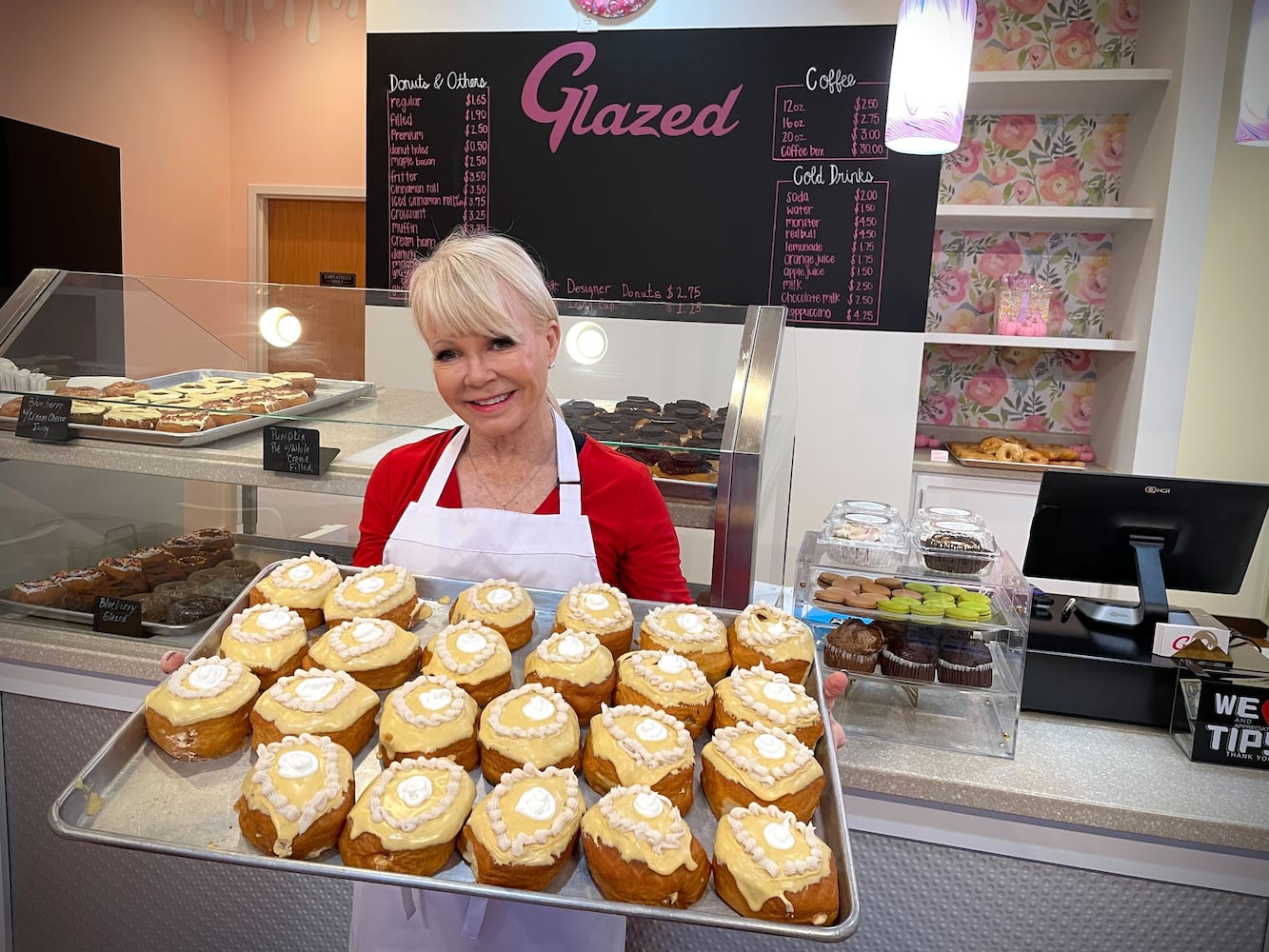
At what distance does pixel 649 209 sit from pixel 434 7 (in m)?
1.51

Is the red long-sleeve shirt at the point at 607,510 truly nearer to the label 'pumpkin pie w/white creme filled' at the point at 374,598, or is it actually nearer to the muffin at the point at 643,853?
the label 'pumpkin pie w/white creme filled' at the point at 374,598

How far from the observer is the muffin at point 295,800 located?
1002mm

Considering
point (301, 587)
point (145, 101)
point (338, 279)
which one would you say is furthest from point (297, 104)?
point (301, 587)

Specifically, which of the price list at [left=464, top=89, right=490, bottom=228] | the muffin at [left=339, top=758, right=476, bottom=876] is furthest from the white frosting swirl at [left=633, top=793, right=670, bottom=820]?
the price list at [left=464, top=89, right=490, bottom=228]

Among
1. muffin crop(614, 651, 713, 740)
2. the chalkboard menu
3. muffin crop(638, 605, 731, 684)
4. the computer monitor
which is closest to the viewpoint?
muffin crop(614, 651, 713, 740)

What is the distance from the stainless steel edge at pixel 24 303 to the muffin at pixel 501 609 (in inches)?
61.8

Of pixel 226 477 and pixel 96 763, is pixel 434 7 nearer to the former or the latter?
pixel 226 477

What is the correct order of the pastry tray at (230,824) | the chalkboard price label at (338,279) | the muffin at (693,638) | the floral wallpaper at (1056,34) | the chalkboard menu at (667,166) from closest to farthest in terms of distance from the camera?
1. the pastry tray at (230,824)
2. the muffin at (693,638)
3. the chalkboard menu at (667,166)
4. the floral wallpaper at (1056,34)
5. the chalkboard price label at (338,279)

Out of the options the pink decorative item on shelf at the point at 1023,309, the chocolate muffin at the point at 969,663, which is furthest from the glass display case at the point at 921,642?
the pink decorative item on shelf at the point at 1023,309

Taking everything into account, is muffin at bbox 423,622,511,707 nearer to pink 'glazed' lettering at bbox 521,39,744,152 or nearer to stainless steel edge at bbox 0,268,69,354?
stainless steel edge at bbox 0,268,69,354

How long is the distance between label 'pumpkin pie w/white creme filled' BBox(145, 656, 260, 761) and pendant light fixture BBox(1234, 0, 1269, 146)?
331 centimetres

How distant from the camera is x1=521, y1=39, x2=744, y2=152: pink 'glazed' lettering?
4.25 m

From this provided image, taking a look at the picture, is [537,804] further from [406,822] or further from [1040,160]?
[1040,160]

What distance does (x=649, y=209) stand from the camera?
14.4 feet
